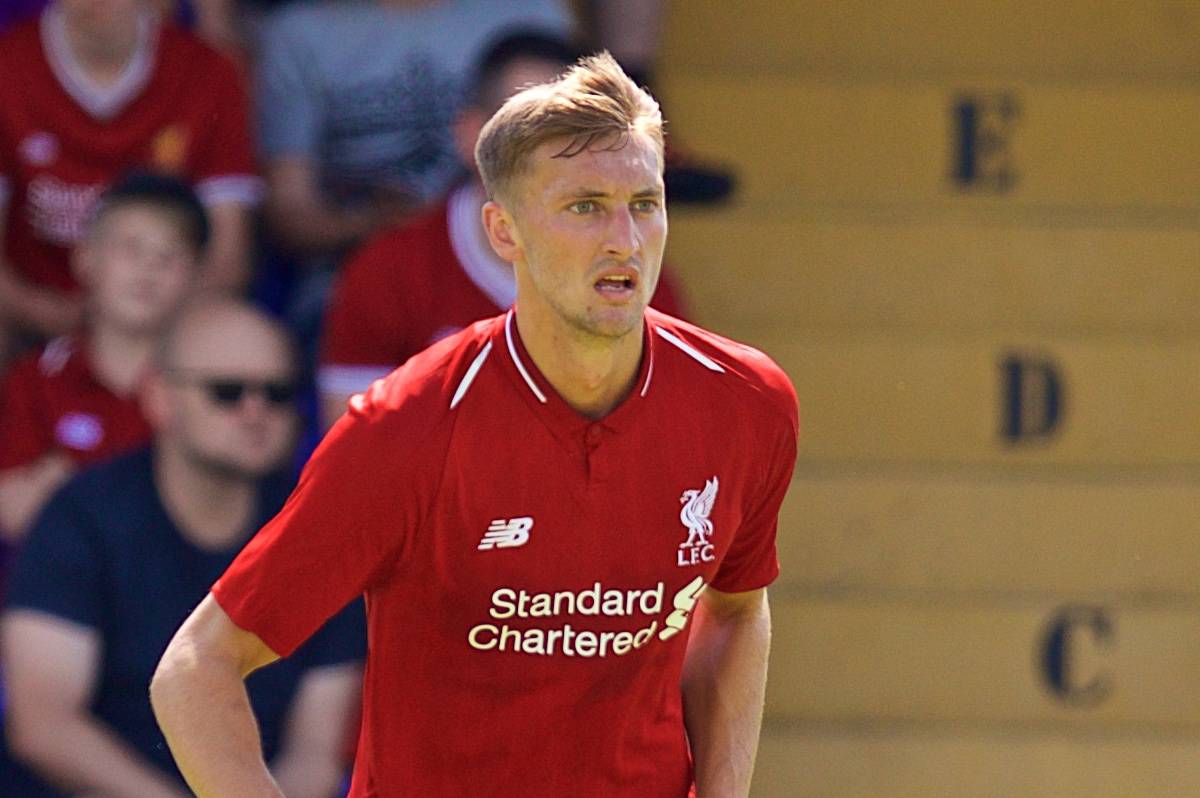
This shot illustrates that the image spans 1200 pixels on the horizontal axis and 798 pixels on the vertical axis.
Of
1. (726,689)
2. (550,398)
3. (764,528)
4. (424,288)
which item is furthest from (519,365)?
(424,288)

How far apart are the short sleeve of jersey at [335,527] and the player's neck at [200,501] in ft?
6.38

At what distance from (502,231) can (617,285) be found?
0.20 meters

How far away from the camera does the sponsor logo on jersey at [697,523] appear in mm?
2693

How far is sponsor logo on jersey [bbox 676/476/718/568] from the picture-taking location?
2.69 m

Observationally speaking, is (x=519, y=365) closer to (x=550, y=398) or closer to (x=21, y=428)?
(x=550, y=398)

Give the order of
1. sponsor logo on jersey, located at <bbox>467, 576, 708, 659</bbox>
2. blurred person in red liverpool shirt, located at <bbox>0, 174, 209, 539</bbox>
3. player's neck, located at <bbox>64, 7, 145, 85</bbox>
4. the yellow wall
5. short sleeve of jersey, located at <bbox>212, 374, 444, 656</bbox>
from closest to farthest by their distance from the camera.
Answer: short sleeve of jersey, located at <bbox>212, 374, 444, 656</bbox>, sponsor logo on jersey, located at <bbox>467, 576, 708, 659</bbox>, blurred person in red liverpool shirt, located at <bbox>0, 174, 209, 539</bbox>, player's neck, located at <bbox>64, 7, 145, 85</bbox>, the yellow wall

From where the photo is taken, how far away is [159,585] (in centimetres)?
438

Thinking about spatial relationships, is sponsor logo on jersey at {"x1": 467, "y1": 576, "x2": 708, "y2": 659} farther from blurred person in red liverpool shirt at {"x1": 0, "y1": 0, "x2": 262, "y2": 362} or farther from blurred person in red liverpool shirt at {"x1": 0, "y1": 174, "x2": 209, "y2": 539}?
blurred person in red liverpool shirt at {"x1": 0, "y1": 0, "x2": 262, "y2": 362}

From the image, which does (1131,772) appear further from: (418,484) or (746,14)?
(418,484)

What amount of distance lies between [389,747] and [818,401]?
2.99m

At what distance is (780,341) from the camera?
560 centimetres

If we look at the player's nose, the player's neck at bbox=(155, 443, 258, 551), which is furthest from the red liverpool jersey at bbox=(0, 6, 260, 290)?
the player's nose

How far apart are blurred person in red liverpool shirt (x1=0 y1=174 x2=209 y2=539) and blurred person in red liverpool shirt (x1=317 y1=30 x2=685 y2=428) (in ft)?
1.63

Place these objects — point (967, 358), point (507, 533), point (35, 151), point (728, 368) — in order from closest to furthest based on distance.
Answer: point (507, 533) → point (728, 368) → point (35, 151) → point (967, 358)
